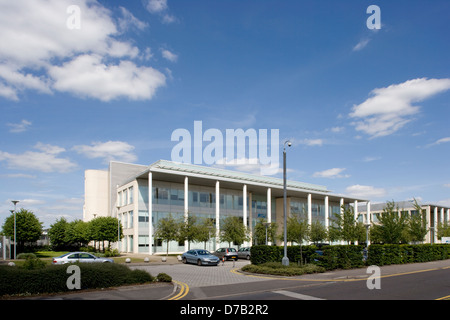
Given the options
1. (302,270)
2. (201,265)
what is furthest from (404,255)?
(201,265)

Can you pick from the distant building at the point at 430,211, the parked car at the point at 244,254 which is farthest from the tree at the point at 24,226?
the distant building at the point at 430,211

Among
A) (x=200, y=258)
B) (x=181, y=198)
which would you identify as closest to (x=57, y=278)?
(x=200, y=258)

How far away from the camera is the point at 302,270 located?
2244 centimetres

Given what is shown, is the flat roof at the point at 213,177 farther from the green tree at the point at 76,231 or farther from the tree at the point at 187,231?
the green tree at the point at 76,231

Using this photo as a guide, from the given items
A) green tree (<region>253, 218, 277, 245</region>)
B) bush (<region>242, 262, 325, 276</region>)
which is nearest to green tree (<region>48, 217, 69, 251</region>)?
green tree (<region>253, 218, 277, 245</region>)

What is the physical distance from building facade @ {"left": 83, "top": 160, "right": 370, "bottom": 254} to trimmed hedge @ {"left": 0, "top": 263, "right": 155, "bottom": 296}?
99.9 feet

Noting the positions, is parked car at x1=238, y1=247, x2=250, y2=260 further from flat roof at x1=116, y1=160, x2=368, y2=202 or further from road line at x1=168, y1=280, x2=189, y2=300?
road line at x1=168, y1=280, x2=189, y2=300

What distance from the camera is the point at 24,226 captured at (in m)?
48.5

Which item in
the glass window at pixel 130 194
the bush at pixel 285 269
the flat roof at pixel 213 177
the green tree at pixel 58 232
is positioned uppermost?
the flat roof at pixel 213 177

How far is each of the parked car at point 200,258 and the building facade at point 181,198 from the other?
1518 centimetres

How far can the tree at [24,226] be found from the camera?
48156 millimetres

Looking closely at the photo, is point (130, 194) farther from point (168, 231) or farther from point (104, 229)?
point (168, 231)
